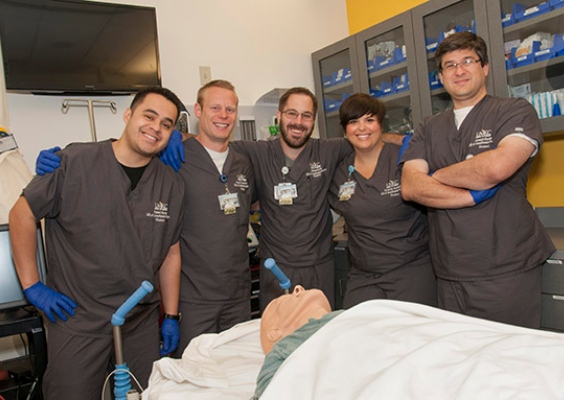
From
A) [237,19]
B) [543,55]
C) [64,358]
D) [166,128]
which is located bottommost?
[64,358]

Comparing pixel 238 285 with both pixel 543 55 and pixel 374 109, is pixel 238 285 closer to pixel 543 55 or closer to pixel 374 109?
pixel 374 109

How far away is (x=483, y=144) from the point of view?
1997 mm

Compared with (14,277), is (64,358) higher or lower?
lower

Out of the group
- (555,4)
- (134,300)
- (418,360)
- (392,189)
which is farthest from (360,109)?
(418,360)

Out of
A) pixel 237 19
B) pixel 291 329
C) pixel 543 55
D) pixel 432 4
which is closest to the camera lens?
pixel 291 329

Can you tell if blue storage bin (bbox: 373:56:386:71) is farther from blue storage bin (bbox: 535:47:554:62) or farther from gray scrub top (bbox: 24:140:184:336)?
gray scrub top (bbox: 24:140:184:336)

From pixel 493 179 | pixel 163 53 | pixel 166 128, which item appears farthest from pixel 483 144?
→ pixel 163 53

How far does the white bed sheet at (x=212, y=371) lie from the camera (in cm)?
151

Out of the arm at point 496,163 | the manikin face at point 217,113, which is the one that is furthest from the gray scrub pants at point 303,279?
the arm at point 496,163

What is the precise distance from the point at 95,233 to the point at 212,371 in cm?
76

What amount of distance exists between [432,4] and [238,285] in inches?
83.3

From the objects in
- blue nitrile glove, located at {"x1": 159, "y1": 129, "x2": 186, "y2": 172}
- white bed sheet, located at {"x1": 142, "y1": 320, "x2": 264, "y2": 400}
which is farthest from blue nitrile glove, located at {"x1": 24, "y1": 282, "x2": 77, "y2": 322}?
blue nitrile glove, located at {"x1": 159, "y1": 129, "x2": 186, "y2": 172}

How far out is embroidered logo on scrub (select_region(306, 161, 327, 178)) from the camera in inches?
104

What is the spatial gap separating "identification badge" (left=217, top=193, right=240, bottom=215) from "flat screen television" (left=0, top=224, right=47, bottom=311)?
2.69ft
